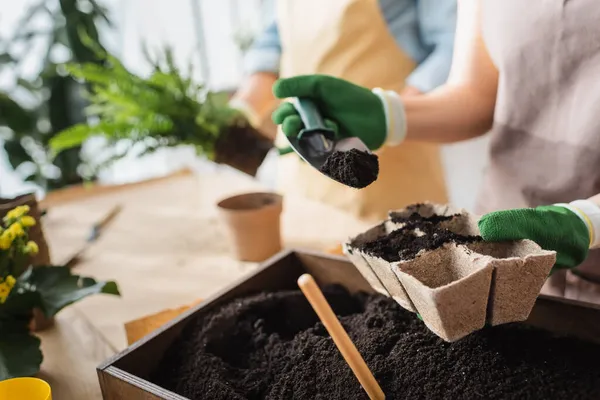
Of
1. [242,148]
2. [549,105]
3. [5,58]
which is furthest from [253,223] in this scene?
[5,58]

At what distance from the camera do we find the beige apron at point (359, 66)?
120 centimetres

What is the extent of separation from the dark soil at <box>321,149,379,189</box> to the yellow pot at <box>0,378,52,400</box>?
383mm

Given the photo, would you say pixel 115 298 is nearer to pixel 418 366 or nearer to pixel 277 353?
pixel 277 353

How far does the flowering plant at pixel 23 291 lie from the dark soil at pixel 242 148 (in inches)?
17.9

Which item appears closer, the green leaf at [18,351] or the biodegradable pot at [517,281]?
the biodegradable pot at [517,281]

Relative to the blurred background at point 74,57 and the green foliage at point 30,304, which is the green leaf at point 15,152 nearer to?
the blurred background at point 74,57

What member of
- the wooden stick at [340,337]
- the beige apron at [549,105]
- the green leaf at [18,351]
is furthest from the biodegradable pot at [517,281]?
the green leaf at [18,351]

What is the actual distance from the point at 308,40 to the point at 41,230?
2.32 ft

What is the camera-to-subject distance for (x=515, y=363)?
0.53 meters

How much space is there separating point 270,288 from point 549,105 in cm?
46

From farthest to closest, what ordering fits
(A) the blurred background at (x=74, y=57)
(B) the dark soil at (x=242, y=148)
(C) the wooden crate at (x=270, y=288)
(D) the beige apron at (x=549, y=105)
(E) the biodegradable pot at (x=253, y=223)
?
(A) the blurred background at (x=74, y=57), (B) the dark soil at (x=242, y=148), (E) the biodegradable pot at (x=253, y=223), (D) the beige apron at (x=549, y=105), (C) the wooden crate at (x=270, y=288)

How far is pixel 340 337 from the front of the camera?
49 cm

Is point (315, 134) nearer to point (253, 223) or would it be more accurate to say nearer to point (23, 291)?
point (253, 223)

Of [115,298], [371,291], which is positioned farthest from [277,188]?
[371,291]
